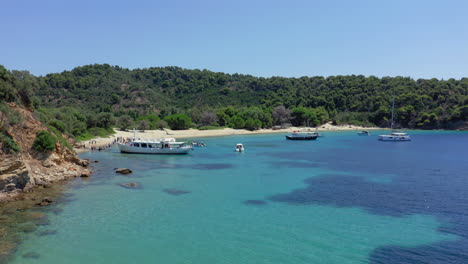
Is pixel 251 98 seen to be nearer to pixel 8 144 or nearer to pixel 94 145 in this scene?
pixel 94 145

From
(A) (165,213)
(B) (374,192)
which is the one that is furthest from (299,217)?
(B) (374,192)

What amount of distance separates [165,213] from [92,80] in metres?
145

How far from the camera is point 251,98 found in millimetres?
181875

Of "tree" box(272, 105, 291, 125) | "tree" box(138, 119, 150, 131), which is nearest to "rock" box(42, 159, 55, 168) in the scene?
"tree" box(138, 119, 150, 131)

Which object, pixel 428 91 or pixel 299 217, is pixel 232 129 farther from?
pixel 299 217

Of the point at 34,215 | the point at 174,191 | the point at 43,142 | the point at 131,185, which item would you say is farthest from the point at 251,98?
the point at 34,215

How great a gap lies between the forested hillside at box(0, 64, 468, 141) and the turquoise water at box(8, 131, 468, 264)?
247 ft

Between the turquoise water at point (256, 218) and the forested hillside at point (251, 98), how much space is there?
7519 cm

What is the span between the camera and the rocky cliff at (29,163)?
31.1m

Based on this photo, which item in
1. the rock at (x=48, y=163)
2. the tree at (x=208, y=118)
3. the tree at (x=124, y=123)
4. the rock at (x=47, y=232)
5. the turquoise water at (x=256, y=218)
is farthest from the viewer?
the tree at (x=208, y=118)

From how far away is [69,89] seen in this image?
150 m

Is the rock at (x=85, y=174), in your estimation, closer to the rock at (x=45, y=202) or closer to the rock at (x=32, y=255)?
the rock at (x=45, y=202)

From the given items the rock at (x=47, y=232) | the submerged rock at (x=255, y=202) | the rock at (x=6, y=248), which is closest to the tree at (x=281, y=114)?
the submerged rock at (x=255, y=202)

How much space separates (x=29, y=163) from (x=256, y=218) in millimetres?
22996
